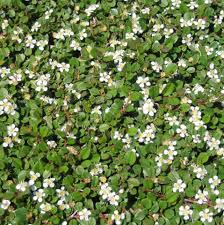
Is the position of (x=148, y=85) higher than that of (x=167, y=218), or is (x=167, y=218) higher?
(x=148, y=85)

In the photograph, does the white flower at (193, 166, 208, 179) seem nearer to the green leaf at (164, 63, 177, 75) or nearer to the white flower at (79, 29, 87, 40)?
the green leaf at (164, 63, 177, 75)

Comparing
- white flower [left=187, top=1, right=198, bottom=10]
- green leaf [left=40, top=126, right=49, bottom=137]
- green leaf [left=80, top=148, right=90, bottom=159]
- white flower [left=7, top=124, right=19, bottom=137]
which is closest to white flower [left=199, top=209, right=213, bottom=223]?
green leaf [left=80, top=148, right=90, bottom=159]

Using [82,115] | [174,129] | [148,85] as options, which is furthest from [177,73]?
[82,115]

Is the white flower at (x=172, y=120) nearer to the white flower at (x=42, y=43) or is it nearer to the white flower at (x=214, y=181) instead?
the white flower at (x=214, y=181)

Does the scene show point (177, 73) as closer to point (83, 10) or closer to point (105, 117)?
point (105, 117)

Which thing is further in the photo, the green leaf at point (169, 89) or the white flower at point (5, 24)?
the white flower at point (5, 24)

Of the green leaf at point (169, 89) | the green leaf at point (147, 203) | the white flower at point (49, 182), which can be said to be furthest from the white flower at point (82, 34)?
the green leaf at point (147, 203)

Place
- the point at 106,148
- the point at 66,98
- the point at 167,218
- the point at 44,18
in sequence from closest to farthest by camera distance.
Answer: the point at 167,218 < the point at 106,148 < the point at 66,98 < the point at 44,18
